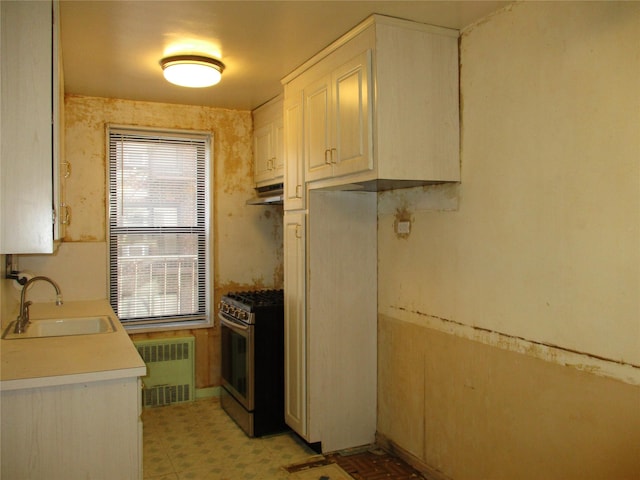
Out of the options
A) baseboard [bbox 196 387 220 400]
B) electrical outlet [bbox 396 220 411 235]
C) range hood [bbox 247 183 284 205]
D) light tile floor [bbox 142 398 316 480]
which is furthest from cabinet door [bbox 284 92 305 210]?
baseboard [bbox 196 387 220 400]

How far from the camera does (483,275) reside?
2570 mm

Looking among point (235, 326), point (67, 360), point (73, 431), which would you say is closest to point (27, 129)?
point (67, 360)

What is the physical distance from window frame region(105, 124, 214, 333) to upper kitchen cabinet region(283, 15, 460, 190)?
196cm

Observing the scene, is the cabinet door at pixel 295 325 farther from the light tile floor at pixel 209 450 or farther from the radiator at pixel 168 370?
the radiator at pixel 168 370

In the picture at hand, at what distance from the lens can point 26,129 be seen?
189 centimetres

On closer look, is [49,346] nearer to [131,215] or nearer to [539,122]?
[131,215]

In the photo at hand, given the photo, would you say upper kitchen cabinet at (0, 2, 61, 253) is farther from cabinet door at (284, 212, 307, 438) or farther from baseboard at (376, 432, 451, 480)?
baseboard at (376, 432, 451, 480)

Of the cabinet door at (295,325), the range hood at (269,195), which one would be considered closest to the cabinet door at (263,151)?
the range hood at (269,195)

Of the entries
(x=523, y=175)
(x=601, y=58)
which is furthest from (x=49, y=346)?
(x=601, y=58)

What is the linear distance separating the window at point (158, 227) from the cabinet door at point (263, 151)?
43cm

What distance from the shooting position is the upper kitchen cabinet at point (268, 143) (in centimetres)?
408

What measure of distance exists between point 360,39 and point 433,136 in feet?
2.08

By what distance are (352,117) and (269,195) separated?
1659mm

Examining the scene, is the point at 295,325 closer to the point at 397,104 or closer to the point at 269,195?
the point at 269,195
